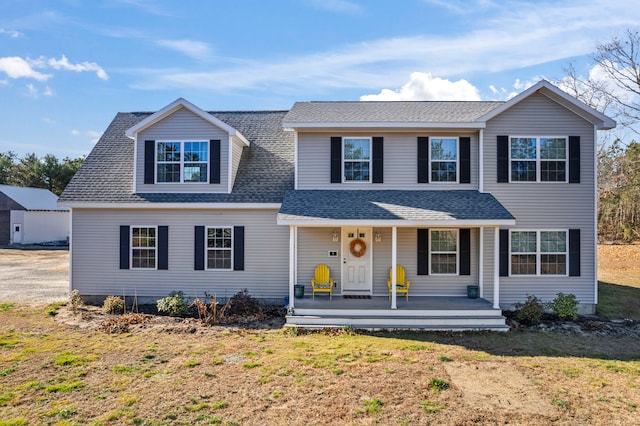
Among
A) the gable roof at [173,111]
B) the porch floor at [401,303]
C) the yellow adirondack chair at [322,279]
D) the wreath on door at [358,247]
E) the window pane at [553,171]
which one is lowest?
the porch floor at [401,303]

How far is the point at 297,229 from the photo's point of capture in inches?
491

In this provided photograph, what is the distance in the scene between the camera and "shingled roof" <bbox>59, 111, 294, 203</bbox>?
1263cm

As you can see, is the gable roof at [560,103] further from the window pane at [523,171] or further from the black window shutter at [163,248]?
the black window shutter at [163,248]

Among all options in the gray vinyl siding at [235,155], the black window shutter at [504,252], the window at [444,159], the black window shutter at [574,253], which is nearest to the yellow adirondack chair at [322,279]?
the gray vinyl siding at [235,155]

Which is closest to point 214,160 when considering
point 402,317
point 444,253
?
point 402,317

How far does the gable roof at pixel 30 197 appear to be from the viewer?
34.1 meters

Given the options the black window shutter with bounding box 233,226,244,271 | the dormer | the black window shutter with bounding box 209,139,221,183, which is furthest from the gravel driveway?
the black window shutter with bounding box 209,139,221,183

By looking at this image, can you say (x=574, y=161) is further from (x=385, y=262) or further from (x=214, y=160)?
(x=214, y=160)

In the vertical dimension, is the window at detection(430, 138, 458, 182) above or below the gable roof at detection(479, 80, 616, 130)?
below

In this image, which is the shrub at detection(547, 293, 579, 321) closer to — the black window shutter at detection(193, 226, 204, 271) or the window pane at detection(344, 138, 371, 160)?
the window pane at detection(344, 138, 371, 160)

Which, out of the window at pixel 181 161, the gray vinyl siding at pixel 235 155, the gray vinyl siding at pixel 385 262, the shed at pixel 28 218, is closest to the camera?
the gray vinyl siding at pixel 385 262

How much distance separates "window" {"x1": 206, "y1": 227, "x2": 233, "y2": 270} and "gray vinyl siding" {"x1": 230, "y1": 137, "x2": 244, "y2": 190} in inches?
67.9

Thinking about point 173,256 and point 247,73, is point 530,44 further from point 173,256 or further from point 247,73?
point 173,256

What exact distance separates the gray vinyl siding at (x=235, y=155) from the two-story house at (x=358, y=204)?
13 cm
